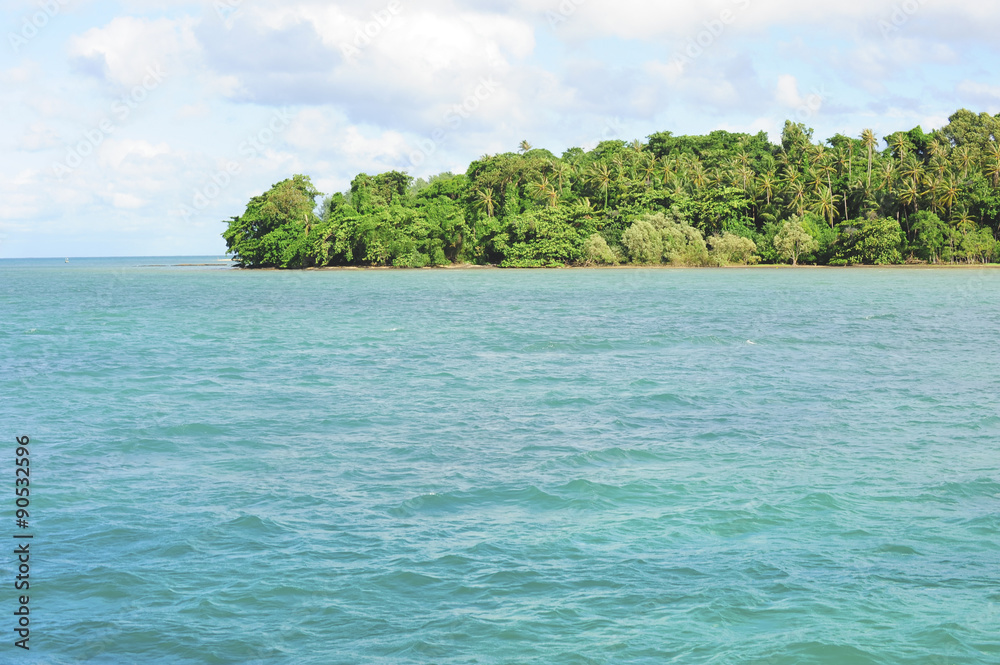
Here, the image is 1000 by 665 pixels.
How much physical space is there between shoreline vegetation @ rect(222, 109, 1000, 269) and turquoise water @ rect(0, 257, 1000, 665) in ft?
252

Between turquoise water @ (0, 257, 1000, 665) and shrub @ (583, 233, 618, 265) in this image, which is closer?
turquoise water @ (0, 257, 1000, 665)

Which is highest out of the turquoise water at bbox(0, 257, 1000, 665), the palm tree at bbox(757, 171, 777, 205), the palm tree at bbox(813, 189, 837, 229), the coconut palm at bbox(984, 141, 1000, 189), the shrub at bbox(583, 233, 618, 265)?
the coconut palm at bbox(984, 141, 1000, 189)

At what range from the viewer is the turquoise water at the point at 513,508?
8.07 m

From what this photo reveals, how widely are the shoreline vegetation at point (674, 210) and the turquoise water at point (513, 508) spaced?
252 ft

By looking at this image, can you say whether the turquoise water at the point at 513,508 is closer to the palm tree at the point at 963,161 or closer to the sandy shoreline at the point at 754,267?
the sandy shoreline at the point at 754,267

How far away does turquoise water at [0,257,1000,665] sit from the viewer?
8070mm

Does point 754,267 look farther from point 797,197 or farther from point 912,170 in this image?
point 912,170

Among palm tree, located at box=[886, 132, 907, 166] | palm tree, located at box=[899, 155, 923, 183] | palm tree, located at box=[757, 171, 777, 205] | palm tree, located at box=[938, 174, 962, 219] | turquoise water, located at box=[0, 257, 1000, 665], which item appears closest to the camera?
turquoise water, located at box=[0, 257, 1000, 665]

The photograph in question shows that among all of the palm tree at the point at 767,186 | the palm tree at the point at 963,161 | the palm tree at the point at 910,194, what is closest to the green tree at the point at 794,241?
the palm tree at the point at 767,186

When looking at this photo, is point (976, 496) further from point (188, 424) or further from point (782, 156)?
point (782, 156)

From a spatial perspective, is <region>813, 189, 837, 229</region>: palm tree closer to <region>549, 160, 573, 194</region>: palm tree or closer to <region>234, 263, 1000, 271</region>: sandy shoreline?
<region>234, 263, 1000, 271</region>: sandy shoreline

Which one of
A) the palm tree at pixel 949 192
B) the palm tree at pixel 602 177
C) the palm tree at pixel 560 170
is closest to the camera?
the palm tree at pixel 949 192

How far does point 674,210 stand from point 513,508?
97450mm

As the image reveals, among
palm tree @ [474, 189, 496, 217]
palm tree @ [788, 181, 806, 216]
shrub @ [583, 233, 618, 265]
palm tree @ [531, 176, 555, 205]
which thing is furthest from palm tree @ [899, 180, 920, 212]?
palm tree @ [474, 189, 496, 217]
